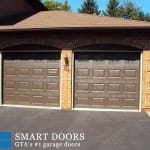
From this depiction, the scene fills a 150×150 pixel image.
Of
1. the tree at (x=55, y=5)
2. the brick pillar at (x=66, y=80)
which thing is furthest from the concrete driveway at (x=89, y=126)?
the tree at (x=55, y=5)

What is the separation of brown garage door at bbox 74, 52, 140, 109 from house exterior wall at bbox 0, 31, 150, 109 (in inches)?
12.7

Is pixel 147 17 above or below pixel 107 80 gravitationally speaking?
above

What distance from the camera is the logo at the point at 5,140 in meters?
8.48

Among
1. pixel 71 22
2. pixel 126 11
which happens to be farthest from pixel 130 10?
pixel 71 22

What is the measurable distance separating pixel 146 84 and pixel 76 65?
3123mm

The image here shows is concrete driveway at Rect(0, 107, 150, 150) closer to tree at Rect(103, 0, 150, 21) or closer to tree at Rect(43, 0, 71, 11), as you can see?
tree at Rect(43, 0, 71, 11)

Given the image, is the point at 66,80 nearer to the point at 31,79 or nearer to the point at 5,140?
the point at 31,79

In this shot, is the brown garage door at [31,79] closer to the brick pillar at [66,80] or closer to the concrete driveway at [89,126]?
the brick pillar at [66,80]

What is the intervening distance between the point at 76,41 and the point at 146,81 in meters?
3.46

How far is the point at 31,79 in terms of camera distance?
1504 centimetres

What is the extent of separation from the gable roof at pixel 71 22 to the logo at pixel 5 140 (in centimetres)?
588

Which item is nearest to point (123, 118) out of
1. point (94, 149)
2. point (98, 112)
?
point (98, 112)

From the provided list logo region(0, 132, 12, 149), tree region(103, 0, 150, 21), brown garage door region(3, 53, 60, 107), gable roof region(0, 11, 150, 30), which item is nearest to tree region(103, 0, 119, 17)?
tree region(103, 0, 150, 21)

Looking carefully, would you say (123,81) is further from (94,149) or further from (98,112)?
(94,149)
